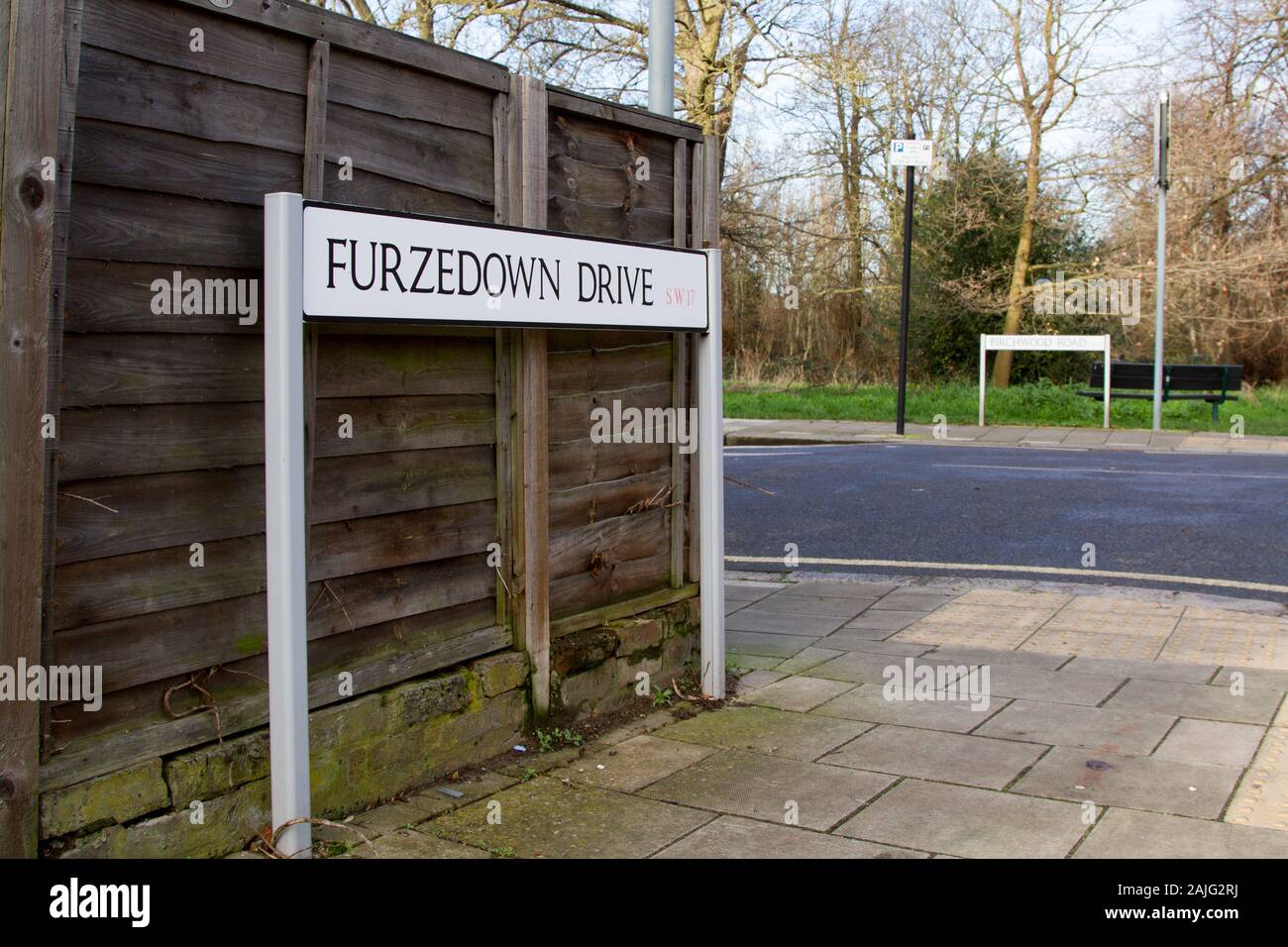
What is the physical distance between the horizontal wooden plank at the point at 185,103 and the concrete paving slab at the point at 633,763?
2.31 m

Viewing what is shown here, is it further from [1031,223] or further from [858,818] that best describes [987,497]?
[1031,223]

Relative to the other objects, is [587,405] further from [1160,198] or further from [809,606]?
[1160,198]

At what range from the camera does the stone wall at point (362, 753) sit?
3.14 meters

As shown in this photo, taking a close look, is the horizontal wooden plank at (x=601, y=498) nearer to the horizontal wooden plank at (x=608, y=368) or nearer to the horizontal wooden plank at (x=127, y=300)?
the horizontal wooden plank at (x=608, y=368)

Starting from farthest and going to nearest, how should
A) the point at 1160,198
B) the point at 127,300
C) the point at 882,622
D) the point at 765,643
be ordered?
the point at 1160,198 < the point at 882,622 < the point at 765,643 < the point at 127,300

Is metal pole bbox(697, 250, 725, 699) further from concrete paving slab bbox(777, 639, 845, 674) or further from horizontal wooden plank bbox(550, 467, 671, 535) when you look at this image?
concrete paving slab bbox(777, 639, 845, 674)

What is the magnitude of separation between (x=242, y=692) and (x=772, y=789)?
1.79 m

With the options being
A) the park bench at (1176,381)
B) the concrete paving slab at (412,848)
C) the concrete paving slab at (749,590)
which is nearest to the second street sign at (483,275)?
the concrete paving slab at (412,848)

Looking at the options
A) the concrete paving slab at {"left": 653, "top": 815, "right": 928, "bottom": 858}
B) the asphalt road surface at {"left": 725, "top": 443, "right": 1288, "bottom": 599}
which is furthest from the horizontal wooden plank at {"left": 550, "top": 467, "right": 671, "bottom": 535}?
the asphalt road surface at {"left": 725, "top": 443, "right": 1288, "bottom": 599}

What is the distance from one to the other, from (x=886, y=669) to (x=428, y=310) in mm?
3048

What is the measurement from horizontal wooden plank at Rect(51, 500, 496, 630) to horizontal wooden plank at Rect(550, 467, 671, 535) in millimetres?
415

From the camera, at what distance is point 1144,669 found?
5742mm

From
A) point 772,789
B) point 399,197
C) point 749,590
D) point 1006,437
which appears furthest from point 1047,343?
point 399,197
